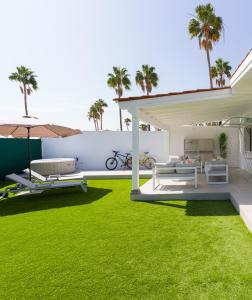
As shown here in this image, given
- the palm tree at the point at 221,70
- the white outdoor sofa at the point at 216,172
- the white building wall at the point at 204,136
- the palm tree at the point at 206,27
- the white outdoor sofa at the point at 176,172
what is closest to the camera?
the white outdoor sofa at the point at 176,172


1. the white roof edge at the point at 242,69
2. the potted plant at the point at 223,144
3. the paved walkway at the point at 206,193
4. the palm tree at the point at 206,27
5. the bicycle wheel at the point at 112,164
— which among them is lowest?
the paved walkway at the point at 206,193

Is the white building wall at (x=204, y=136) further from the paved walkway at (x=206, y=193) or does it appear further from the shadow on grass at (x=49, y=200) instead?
the shadow on grass at (x=49, y=200)

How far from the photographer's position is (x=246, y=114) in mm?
13211

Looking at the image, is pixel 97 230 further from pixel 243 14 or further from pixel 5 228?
pixel 243 14

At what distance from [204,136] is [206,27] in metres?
11.4

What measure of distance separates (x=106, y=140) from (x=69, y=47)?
243 inches

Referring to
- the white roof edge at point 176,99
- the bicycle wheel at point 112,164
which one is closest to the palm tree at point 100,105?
the bicycle wheel at point 112,164

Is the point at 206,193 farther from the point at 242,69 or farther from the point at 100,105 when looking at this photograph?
the point at 100,105

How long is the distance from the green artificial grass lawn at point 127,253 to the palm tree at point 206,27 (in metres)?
19.9

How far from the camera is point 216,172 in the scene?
31.4 feet

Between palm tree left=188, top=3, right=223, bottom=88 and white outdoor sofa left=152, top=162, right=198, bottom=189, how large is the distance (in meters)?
17.7

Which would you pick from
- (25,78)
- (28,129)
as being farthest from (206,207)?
(25,78)

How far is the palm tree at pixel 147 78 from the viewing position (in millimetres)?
32469

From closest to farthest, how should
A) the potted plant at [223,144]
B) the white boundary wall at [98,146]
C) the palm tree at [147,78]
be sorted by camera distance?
the potted plant at [223,144] → the white boundary wall at [98,146] → the palm tree at [147,78]
